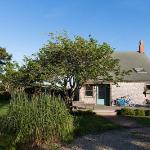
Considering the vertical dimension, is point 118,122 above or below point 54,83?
below

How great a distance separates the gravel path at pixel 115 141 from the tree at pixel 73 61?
6520 mm

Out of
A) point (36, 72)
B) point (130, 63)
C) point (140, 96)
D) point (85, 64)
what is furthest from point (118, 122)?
point (130, 63)

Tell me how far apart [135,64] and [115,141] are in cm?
2466

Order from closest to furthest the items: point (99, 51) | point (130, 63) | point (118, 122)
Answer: point (118, 122) → point (99, 51) → point (130, 63)

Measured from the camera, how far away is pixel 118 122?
24578 mm

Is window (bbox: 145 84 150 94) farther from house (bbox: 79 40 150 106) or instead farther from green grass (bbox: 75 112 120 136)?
green grass (bbox: 75 112 120 136)

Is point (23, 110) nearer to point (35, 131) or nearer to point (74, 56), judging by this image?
point (35, 131)

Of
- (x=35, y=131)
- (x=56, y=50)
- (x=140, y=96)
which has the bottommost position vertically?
(x=35, y=131)

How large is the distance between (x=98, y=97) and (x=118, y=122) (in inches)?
572

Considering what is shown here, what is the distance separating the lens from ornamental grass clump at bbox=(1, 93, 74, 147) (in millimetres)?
15320

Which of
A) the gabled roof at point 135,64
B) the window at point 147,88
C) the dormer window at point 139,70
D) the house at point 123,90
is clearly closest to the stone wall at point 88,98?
the house at point 123,90

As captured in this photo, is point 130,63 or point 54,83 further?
point 130,63

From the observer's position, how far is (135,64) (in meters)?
41.2

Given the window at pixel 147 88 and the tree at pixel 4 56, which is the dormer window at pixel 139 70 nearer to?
the window at pixel 147 88
